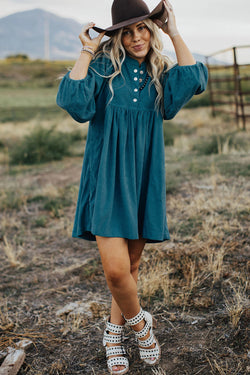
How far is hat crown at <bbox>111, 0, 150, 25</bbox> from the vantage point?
2426mm

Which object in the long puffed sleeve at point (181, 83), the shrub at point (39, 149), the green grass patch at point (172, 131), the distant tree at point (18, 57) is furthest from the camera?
the distant tree at point (18, 57)

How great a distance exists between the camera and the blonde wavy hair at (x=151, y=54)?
2.41 meters

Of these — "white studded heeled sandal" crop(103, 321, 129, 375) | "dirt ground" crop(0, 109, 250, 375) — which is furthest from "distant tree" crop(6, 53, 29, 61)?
"white studded heeled sandal" crop(103, 321, 129, 375)

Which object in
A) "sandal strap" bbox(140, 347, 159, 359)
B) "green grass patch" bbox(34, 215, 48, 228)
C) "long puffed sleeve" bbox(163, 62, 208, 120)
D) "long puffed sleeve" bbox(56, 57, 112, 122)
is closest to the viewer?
"long puffed sleeve" bbox(56, 57, 112, 122)

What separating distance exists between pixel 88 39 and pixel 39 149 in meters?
7.51

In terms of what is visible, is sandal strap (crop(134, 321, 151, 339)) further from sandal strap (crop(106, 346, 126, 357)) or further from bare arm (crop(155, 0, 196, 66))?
bare arm (crop(155, 0, 196, 66))

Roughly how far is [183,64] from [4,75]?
55.3m

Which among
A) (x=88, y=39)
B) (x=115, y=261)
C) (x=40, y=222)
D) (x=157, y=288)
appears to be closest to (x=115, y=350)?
(x=115, y=261)

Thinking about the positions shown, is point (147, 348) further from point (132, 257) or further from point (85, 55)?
point (85, 55)

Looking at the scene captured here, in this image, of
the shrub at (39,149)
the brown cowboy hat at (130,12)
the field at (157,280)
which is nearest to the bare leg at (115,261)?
the field at (157,280)

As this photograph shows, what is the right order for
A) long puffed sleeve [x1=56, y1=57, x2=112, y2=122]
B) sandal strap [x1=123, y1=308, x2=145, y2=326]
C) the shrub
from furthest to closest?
the shrub < sandal strap [x1=123, y1=308, x2=145, y2=326] < long puffed sleeve [x1=56, y1=57, x2=112, y2=122]

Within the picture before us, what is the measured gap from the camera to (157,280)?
3488mm

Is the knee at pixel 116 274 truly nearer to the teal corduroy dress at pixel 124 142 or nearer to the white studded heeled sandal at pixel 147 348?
the teal corduroy dress at pixel 124 142

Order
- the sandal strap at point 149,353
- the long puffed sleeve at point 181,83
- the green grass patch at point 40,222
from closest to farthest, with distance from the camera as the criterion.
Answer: the long puffed sleeve at point 181,83
the sandal strap at point 149,353
the green grass patch at point 40,222
